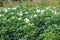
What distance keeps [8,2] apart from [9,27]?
3293 mm

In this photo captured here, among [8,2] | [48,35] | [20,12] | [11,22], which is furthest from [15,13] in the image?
[8,2]

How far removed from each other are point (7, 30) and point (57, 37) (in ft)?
2.49

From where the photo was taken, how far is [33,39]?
2865 mm

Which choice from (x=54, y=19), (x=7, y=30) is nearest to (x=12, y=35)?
(x=7, y=30)

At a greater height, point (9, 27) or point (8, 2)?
point (9, 27)

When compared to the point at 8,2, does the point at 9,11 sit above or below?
above

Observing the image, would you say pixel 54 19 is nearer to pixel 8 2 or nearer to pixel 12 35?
pixel 12 35

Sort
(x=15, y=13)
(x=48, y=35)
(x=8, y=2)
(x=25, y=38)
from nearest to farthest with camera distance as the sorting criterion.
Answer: (x=48, y=35)
(x=25, y=38)
(x=15, y=13)
(x=8, y=2)

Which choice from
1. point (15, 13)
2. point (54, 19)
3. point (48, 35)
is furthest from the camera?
point (15, 13)

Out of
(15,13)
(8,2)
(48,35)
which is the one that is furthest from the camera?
(8,2)

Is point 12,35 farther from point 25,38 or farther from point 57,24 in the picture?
point 57,24

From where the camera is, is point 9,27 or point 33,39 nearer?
point 33,39

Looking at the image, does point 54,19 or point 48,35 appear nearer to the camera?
point 48,35

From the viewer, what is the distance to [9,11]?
369cm
